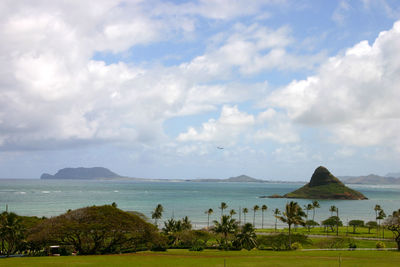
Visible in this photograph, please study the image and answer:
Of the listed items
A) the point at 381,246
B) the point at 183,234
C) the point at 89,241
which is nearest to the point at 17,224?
the point at 89,241

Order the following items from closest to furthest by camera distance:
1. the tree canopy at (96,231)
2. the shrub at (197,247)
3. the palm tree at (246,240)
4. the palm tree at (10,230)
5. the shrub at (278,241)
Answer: the palm tree at (10,230), the tree canopy at (96,231), the shrub at (197,247), the palm tree at (246,240), the shrub at (278,241)

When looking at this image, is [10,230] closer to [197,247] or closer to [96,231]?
[96,231]

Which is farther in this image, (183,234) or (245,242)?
(183,234)

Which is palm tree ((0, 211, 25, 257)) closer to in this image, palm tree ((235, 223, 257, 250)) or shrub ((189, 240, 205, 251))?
shrub ((189, 240, 205, 251))

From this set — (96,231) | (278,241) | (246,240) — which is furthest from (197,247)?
(278,241)

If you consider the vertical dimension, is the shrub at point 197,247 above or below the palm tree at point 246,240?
below

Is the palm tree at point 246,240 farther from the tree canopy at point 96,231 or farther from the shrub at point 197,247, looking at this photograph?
the tree canopy at point 96,231

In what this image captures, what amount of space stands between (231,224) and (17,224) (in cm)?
4278

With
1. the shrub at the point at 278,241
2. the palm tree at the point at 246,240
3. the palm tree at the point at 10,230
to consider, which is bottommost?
the shrub at the point at 278,241

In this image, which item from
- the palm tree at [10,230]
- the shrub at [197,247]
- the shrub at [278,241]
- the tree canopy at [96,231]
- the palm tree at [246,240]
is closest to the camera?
the palm tree at [10,230]

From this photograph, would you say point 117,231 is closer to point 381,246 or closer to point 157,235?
point 157,235

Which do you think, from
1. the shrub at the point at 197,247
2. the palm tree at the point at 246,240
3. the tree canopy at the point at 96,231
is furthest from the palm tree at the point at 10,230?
the palm tree at the point at 246,240

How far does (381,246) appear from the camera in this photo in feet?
235

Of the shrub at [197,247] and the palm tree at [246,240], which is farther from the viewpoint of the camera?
the palm tree at [246,240]
